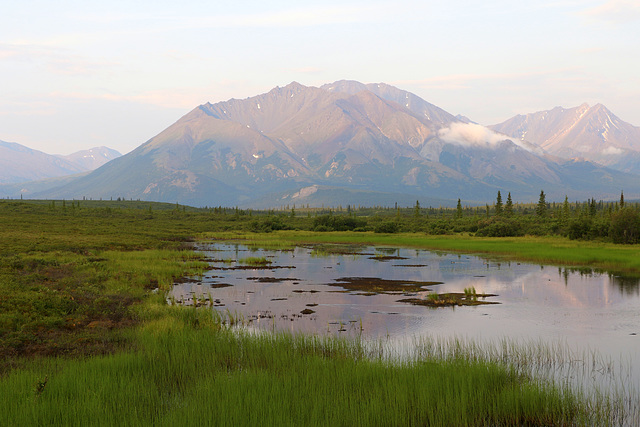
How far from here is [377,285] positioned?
41.7m

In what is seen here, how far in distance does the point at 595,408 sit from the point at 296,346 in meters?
9.79

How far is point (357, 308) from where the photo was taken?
31734 millimetres

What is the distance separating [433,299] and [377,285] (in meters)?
7.71

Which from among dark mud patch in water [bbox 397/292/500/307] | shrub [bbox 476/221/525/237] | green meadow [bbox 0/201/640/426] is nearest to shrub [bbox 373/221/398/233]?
shrub [bbox 476/221/525/237]

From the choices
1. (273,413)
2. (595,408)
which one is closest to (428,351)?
(595,408)

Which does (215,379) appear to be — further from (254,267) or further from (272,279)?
(254,267)

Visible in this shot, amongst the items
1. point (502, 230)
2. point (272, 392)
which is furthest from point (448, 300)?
point (502, 230)

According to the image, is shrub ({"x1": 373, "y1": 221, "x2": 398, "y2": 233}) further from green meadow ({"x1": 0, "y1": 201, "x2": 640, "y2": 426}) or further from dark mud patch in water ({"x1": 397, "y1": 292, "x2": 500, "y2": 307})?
green meadow ({"x1": 0, "y1": 201, "x2": 640, "y2": 426})

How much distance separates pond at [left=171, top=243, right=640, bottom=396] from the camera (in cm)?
2497

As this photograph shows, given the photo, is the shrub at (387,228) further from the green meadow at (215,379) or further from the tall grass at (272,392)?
the tall grass at (272,392)

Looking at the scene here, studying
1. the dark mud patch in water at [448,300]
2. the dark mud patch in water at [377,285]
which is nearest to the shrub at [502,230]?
the dark mud patch in water at [377,285]

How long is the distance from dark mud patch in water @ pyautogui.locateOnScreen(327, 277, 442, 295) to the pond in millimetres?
82

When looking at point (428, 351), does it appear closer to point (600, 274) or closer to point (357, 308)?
point (357, 308)

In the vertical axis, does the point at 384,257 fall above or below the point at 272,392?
below
